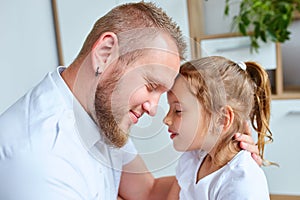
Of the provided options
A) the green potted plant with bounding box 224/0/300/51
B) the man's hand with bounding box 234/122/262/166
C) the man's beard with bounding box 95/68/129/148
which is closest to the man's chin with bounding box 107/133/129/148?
the man's beard with bounding box 95/68/129/148

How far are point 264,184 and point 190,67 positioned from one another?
0.31 meters

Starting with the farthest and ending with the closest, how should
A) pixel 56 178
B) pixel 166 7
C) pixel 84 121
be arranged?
pixel 166 7 → pixel 84 121 → pixel 56 178

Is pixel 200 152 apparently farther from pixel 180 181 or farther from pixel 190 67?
pixel 190 67

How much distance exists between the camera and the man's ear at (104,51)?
90 centimetres

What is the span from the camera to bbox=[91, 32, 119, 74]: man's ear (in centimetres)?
90

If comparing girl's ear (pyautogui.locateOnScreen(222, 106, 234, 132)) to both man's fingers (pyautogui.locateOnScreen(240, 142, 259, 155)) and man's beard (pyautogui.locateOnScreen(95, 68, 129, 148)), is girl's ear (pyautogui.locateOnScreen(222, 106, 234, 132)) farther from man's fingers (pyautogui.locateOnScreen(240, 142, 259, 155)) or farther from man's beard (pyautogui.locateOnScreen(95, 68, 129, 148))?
man's beard (pyautogui.locateOnScreen(95, 68, 129, 148))

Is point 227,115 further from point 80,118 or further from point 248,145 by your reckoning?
point 80,118

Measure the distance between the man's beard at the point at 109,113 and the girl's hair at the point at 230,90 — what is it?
7.4 inches

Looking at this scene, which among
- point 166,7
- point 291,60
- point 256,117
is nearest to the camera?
point 256,117

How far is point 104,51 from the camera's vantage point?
2.97 ft

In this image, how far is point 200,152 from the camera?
114 centimetres

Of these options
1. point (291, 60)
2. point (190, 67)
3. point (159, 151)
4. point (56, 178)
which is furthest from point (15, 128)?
point (291, 60)

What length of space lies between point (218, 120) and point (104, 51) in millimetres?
326

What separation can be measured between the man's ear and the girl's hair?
0.63 feet
